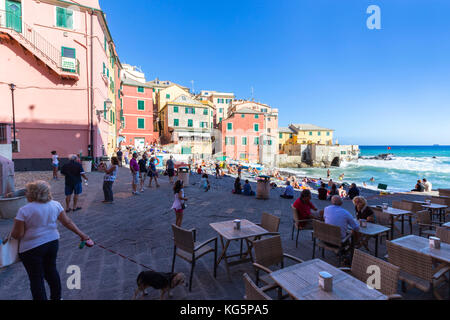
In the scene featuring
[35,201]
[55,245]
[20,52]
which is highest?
[20,52]

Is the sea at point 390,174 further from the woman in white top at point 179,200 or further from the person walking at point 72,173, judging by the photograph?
the person walking at point 72,173

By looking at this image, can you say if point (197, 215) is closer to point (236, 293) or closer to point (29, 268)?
point (236, 293)

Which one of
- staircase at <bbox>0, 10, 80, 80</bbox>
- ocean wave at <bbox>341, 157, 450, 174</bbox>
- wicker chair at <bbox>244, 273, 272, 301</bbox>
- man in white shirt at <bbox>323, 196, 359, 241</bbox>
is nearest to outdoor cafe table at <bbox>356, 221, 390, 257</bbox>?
man in white shirt at <bbox>323, 196, 359, 241</bbox>

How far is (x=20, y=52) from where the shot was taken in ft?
42.3

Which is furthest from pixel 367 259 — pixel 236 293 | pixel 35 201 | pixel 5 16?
pixel 5 16

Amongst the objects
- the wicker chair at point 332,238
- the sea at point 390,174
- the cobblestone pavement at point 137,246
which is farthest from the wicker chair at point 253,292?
the sea at point 390,174

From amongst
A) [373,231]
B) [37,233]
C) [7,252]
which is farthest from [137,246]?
[373,231]

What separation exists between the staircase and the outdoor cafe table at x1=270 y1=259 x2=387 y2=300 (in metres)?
16.6

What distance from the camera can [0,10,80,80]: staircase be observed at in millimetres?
12305

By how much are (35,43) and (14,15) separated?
158 centimetres

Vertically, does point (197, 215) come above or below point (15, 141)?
below

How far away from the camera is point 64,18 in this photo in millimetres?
14023
